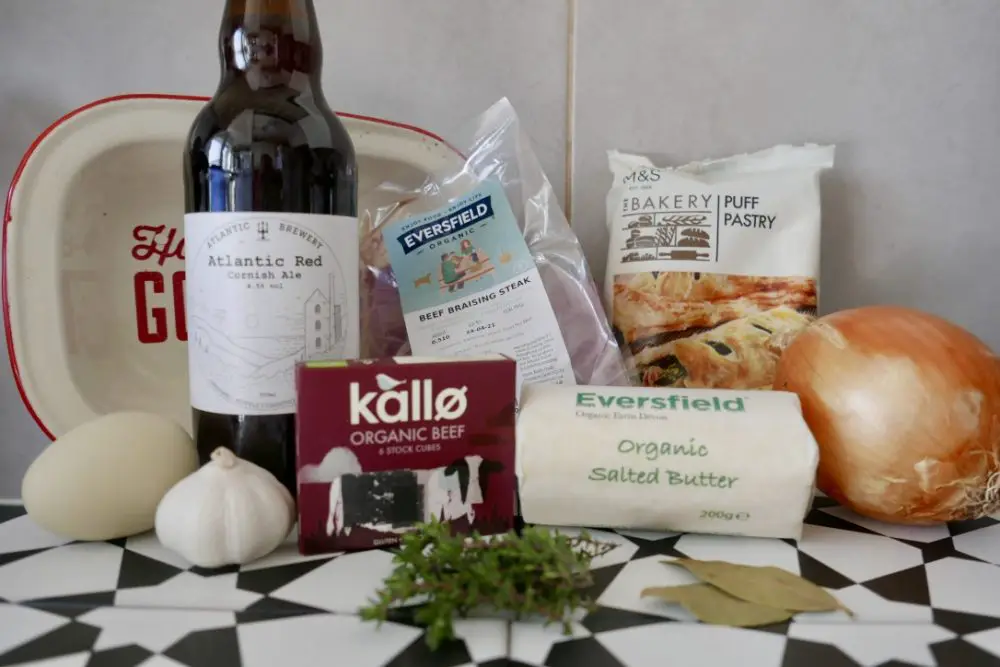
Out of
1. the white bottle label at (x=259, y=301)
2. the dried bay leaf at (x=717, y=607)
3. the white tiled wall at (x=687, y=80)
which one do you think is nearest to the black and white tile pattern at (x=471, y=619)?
the dried bay leaf at (x=717, y=607)

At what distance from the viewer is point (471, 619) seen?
365mm

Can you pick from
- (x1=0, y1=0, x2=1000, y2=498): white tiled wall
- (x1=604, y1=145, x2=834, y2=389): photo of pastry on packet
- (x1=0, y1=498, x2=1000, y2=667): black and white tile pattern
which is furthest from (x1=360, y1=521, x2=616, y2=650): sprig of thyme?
(x1=0, y1=0, x2=1000, y2=498): white tiled wall

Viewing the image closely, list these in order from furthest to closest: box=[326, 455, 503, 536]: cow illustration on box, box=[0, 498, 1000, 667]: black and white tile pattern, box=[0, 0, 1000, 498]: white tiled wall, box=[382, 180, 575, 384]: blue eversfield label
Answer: box=[0, 0, 1000, 498]: white tiled wall
box=[382, 180, 575, 384]: blue eversfield label
box=[326, 455, 503, 536]: cow illustration on box
box=[0, 498, 1000, 667]: black and white tile pattern

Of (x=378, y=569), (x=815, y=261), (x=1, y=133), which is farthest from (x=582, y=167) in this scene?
(x=1, y=133)

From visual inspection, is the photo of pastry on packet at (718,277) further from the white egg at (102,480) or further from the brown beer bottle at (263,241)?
the white egg at (102,480)

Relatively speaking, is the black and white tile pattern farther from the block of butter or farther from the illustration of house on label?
the illustration of house on label

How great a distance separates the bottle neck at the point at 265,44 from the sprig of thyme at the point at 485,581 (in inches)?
13.7

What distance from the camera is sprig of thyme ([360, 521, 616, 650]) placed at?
343 mm

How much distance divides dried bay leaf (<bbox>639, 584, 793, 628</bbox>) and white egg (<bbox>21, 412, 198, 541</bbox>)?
32 centimetres

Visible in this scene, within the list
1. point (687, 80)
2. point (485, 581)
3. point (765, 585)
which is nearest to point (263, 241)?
point (485, 581)

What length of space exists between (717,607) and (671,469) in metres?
0.10

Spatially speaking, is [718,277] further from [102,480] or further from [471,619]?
[102,480]

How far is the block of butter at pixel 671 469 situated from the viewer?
17.7 inches

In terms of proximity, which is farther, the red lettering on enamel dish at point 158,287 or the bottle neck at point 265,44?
the red lettering on enamel dish at point 158,287
